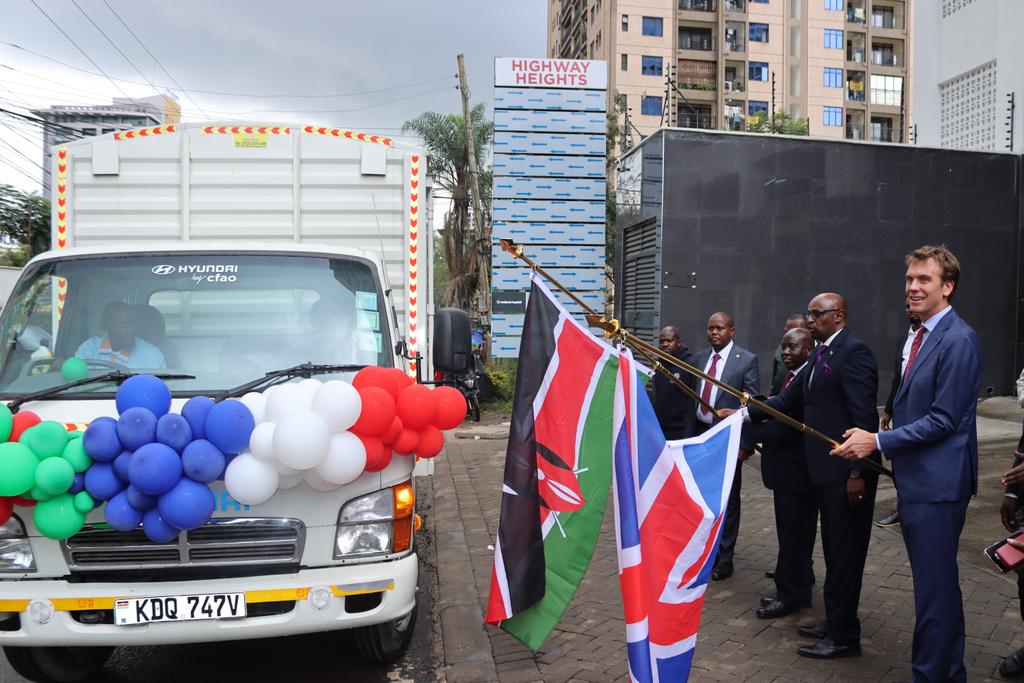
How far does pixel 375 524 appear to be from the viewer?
3537 millimetres

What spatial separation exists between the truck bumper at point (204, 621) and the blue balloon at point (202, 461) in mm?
551

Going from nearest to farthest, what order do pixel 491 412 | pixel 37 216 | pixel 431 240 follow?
pixel 431 240
pixel 491 412
pixel 37 216

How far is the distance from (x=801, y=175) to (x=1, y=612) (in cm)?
1175

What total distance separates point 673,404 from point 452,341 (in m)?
2.27

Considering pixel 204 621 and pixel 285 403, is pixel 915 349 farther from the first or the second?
pixel 204 621

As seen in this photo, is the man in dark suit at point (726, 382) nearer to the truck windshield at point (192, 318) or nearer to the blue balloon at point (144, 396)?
the truck windshield at point (192, 318)

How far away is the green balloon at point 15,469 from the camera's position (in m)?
2.97

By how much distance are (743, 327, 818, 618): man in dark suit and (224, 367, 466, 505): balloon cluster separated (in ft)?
7.62

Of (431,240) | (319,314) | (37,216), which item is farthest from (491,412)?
(37,216)

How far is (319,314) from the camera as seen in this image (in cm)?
427

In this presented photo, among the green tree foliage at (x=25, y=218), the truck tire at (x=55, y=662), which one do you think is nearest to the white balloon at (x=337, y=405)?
the truck tire at (x=55, y=662)

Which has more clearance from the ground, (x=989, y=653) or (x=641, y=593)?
(x=641, y=593)

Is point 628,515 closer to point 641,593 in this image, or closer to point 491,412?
point 641,593

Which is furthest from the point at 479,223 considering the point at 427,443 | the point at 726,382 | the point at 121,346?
the point at 427,443
